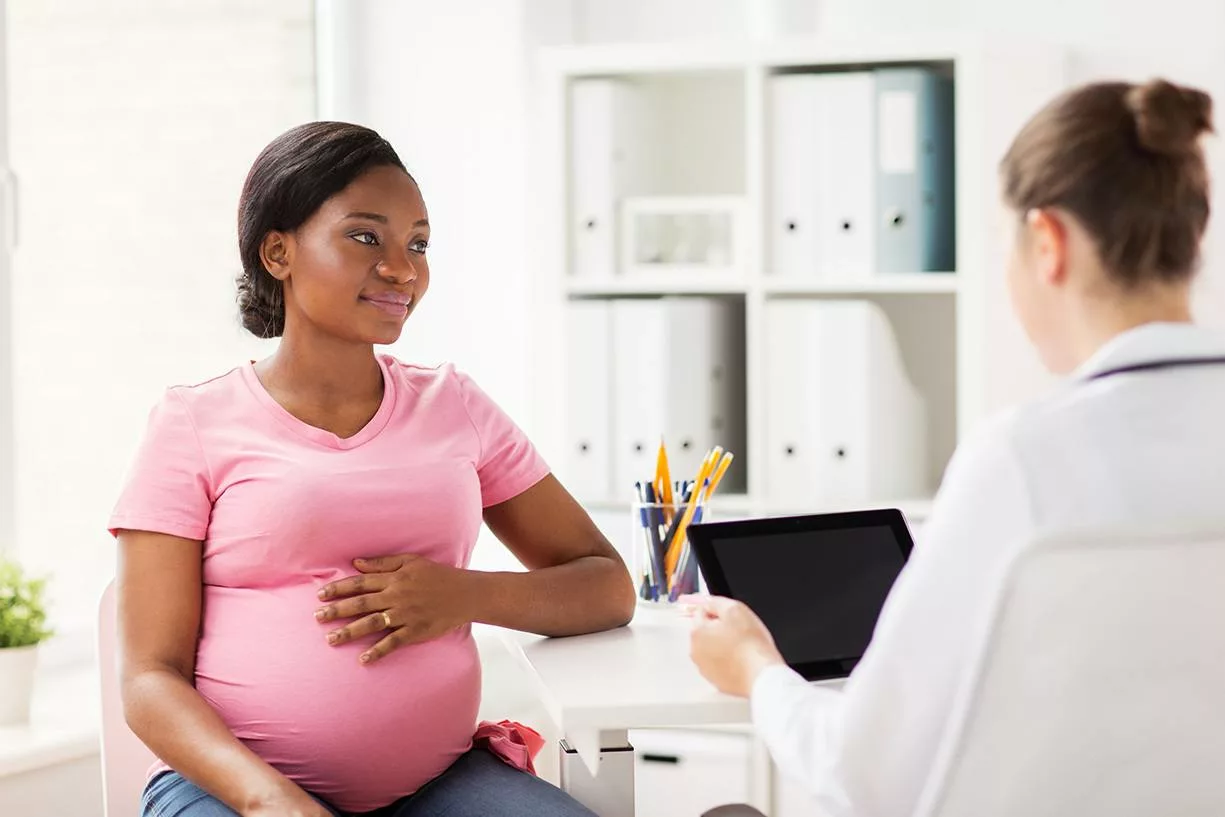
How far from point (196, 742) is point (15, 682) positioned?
700mm

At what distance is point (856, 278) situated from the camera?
246cm

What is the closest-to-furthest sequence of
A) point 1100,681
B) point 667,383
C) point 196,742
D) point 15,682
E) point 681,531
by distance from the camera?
point 1100,681 < point 196,742 < point 681,531 < point 15,682 < point 667,383

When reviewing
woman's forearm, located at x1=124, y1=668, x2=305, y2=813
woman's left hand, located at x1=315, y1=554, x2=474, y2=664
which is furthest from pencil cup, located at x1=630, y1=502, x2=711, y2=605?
woman's forearm, located at x1=124, y1=668, x2=305, y2=813

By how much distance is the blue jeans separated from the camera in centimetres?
145

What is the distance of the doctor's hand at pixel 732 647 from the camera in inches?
49.4

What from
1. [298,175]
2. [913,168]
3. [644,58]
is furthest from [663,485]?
[644,58]

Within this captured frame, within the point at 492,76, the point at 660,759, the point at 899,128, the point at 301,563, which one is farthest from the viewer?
the point at 492,76

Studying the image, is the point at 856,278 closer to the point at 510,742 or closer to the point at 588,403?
the point at 588,403

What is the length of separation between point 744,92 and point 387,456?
1519 mm

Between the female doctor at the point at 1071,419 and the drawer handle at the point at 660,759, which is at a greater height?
the female doctor at the point at 1071,419

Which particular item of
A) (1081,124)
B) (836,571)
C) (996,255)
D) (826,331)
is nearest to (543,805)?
(836,571)

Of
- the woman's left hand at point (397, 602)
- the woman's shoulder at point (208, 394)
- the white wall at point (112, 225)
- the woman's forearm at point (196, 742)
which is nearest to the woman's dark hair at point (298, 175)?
the woman's shoulder at point (208, 394)

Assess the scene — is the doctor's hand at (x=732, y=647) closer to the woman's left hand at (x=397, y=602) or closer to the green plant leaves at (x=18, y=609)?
the woman's left hand at (x=397, y=602)

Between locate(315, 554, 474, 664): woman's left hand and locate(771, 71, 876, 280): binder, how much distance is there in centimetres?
117
